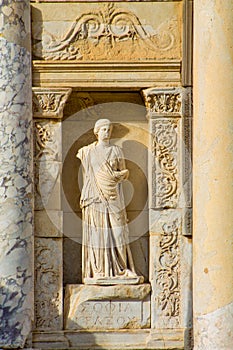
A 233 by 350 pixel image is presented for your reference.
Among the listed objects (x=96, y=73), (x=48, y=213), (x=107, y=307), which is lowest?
(x=107, y=307)

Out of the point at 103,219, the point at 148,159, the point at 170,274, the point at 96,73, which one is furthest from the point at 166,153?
the point at 170,274

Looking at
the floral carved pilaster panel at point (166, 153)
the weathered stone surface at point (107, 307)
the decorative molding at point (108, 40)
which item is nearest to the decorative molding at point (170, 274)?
the weathered stone surface at point (107, 307)

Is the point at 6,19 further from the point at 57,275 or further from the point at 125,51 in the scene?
the point at 57,275

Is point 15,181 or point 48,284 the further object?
point 48,284

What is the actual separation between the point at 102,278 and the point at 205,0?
148 inches

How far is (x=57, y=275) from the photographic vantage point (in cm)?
1664

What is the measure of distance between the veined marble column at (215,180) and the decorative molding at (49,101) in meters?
2.24

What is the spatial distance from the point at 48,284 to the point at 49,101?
2.23 m

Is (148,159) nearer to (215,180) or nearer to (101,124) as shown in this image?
(101,124)

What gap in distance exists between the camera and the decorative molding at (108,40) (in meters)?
16.6

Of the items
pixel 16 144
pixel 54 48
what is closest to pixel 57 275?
pixel 16 144

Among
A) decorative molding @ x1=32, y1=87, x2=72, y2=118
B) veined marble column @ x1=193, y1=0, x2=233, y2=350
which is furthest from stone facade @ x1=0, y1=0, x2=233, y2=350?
veined marble column @ x1=193, y1=0, x2=233, y2=350

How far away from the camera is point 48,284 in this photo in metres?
16.6

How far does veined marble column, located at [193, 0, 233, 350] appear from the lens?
14.7 meters
